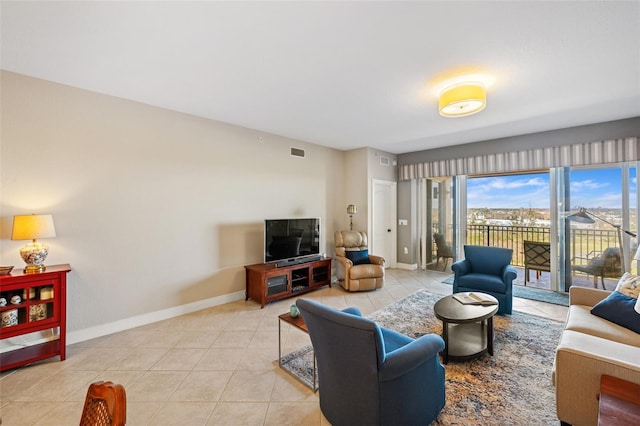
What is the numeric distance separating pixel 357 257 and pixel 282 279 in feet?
4.85

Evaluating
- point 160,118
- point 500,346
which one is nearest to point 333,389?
point 500,346

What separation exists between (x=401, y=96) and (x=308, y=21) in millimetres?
1591

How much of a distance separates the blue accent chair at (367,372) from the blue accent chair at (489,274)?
2.28 meters

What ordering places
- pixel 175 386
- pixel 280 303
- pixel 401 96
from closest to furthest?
pixel 175 386, pixel 401 96, pixel 280 303

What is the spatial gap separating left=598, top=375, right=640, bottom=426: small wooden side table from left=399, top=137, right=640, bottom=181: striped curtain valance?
396cm

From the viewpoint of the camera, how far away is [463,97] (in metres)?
2.61

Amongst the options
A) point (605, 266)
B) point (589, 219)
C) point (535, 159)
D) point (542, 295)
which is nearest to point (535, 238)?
point (589, 219)

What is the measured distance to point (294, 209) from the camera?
4867 millimetres

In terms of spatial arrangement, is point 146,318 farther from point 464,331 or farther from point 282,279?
point 464,331

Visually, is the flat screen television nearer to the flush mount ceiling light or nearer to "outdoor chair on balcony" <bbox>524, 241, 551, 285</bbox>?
the flush mount ceiling light

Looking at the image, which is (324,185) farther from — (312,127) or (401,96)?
(401,96)

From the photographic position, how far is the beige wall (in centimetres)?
260

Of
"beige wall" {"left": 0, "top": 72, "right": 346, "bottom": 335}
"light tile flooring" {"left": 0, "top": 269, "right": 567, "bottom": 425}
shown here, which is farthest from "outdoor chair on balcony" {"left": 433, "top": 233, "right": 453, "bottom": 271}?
"beige wall" {"left": 0, "top": 72, "right": 346, "bottom": 335}

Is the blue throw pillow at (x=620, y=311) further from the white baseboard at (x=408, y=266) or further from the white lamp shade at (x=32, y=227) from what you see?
the white lamp shade at (x=32, y=227)
